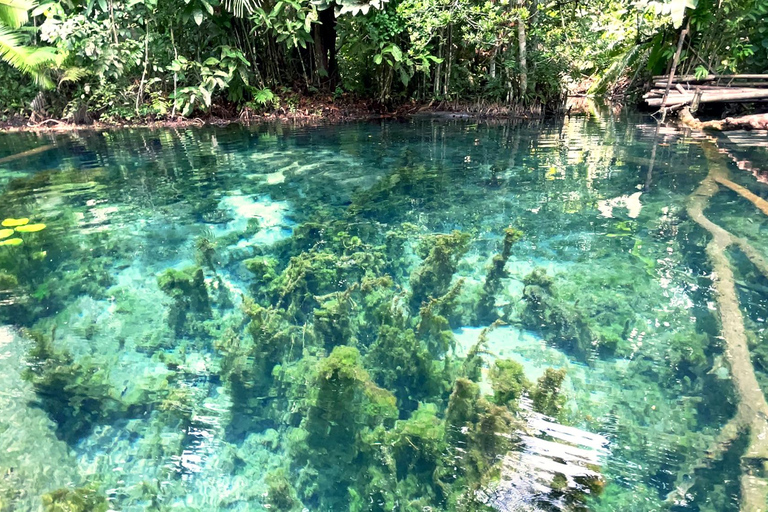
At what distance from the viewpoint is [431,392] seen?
2.46 m

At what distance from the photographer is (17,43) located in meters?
9.59

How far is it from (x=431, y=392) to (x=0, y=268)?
391 centimetres

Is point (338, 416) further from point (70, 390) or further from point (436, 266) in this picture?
point (436, 266)

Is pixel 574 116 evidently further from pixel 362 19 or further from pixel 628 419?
pixel 628 419

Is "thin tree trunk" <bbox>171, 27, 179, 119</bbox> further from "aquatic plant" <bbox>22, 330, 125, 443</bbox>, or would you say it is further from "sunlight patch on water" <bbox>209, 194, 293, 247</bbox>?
"aquatic plant" <bbox>22, 330, 125, 443</bbox>

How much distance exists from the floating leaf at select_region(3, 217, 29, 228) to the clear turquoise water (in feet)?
0.87

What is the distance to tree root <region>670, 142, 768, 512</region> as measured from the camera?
175cm

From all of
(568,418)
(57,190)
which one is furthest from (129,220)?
(568,418)

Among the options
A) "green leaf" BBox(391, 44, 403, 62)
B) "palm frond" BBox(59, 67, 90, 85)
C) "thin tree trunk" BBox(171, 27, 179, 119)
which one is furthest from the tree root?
"palm frond" BBox(59, 67, 90, 85)

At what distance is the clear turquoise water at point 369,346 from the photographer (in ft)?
6.37

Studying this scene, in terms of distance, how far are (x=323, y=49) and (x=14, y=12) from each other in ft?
23.2

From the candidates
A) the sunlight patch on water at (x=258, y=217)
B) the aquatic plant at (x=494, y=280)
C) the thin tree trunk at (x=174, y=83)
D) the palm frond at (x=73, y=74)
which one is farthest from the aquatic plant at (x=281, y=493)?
the palm frond at (x=73, y=74)

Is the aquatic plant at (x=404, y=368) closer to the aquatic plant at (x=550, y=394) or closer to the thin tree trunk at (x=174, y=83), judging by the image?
the aquatic plant at (x=550, y=394)

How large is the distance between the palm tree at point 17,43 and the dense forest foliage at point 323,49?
1.0 inches
